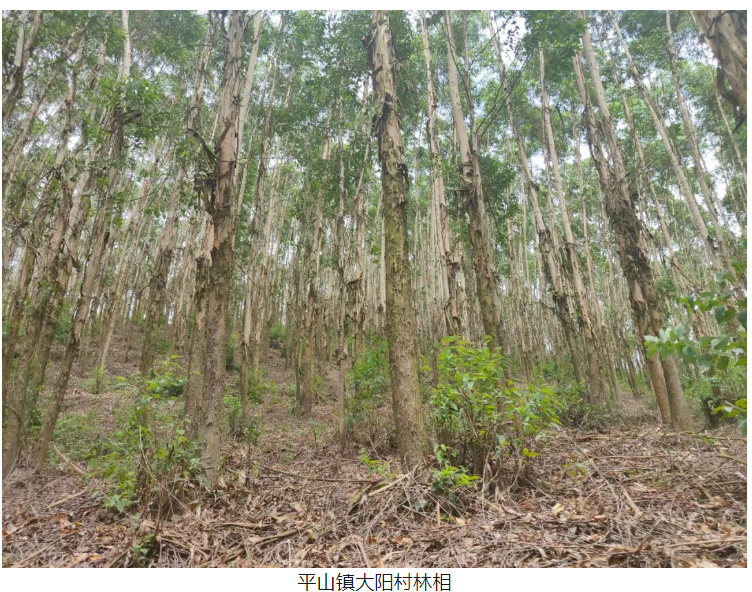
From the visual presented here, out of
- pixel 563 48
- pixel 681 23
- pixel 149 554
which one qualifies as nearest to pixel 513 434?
pixel 149 554

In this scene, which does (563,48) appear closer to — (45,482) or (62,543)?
(62,543)

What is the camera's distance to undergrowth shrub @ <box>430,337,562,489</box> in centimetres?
340

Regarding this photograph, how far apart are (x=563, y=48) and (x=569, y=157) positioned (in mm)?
14786

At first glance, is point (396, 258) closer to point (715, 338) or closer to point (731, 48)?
point (715, 338)

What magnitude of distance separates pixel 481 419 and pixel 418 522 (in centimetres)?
103

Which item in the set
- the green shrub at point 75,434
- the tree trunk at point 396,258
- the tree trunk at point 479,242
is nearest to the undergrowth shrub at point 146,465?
the tree trunk at point 396,258

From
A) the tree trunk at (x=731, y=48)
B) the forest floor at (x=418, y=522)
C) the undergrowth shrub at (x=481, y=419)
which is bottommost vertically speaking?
the forest floor at (x=418, y=522)

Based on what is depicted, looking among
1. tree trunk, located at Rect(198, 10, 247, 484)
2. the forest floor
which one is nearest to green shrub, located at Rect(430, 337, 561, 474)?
the forest floor

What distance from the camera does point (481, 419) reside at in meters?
3.52

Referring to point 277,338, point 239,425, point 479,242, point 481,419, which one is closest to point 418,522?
point 481,419

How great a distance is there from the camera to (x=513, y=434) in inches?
142

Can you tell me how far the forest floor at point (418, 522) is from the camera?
2387 mm

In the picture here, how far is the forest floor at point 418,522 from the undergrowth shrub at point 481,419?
0.28 m

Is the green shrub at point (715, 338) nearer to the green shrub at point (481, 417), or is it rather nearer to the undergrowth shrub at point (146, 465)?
the green shrub at point (481, 417)
